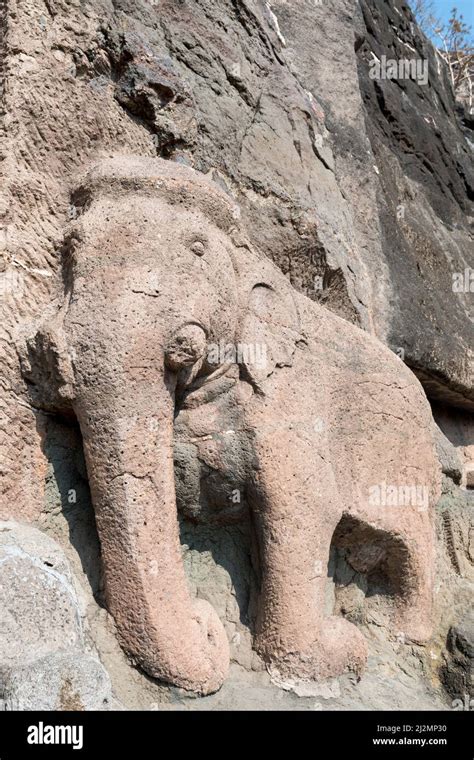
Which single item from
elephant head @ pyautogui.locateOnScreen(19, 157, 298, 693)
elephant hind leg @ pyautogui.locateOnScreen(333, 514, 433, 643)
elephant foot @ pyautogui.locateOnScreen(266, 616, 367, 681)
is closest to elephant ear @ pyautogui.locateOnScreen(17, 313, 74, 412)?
elephant head @ pyautogui.locateOnScreen(19, 157, 298, 693)

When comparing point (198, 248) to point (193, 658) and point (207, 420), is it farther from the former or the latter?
point (193, 658)

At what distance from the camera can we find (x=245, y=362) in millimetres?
2273

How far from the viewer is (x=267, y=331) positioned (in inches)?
94.0

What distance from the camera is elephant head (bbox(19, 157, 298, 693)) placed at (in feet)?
6.40

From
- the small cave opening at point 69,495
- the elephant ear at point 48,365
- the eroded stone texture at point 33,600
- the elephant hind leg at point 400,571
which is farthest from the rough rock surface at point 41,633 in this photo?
the elephant hind leg at point 400,571

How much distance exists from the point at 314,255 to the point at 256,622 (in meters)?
1.43

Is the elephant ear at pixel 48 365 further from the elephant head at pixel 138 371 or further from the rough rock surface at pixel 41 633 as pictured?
the rough rock surface at pixel 41 633

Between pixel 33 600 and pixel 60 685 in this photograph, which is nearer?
pixel 60 685

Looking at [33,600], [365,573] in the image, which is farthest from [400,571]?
[33,600]

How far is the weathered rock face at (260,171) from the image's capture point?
7.18 ft

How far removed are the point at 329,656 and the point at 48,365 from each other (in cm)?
114

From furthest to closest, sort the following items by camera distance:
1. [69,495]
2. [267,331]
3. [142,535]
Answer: [267,331] < [69,495] < [142,535]

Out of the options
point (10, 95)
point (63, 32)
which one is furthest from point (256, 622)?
point (63, 32)
